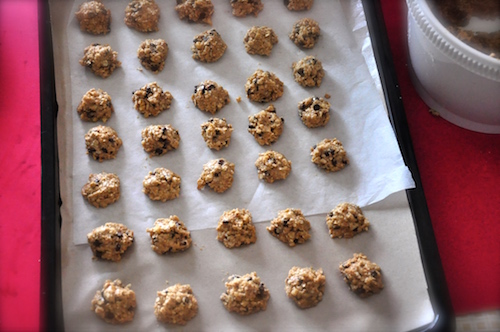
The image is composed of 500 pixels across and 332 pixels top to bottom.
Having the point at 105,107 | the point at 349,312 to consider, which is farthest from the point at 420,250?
the point at 105,107

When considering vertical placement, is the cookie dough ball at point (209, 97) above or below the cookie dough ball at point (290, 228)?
above

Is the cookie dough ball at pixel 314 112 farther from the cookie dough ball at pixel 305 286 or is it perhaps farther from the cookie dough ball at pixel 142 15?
the cookie dough ball at pixel 142 15

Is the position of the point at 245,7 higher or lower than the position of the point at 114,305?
higher

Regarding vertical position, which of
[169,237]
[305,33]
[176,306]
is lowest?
[176,306]

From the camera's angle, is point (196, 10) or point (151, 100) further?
point (196, 10)

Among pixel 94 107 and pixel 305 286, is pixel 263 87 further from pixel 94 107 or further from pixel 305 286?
pixel 305 286

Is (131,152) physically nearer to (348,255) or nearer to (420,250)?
(348,255)

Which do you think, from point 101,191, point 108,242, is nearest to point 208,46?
point 101,191

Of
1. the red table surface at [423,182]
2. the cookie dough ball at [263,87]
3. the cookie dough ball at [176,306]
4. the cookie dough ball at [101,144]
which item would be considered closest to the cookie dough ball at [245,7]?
the cookie dough ball at [263,87]
